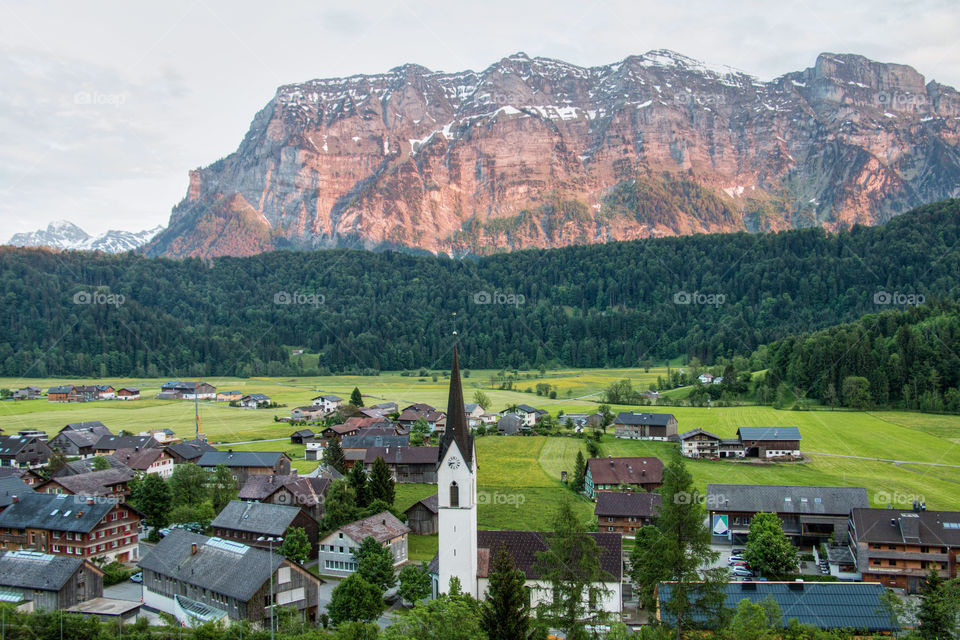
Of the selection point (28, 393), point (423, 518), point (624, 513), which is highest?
point (28, 393)

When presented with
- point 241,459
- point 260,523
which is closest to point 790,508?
point 260,523

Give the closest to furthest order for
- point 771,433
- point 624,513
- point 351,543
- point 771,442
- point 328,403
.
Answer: point 351,543
point 624,513
point 771,442
point 771,433
point 328,403

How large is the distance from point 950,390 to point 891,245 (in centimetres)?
10582

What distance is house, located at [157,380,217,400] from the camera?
115 metres

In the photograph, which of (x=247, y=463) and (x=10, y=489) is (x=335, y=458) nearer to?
(x=247, y=463)

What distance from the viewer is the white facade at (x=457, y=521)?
30781 mm

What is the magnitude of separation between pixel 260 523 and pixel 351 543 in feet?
22.0

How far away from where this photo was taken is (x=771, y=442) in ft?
210

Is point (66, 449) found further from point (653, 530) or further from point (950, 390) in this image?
point (950, 390)

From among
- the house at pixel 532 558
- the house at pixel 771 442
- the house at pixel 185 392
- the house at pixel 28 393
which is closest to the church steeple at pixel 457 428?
the house at pixel 532 558

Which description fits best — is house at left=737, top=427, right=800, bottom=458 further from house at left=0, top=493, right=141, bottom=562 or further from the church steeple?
house at left=0, top=493, right=141, bottom=562

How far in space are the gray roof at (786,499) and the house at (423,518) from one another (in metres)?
18.5

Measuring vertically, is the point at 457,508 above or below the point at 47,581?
above

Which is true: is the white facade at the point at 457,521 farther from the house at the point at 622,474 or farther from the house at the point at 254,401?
the house at the point at 254,401
